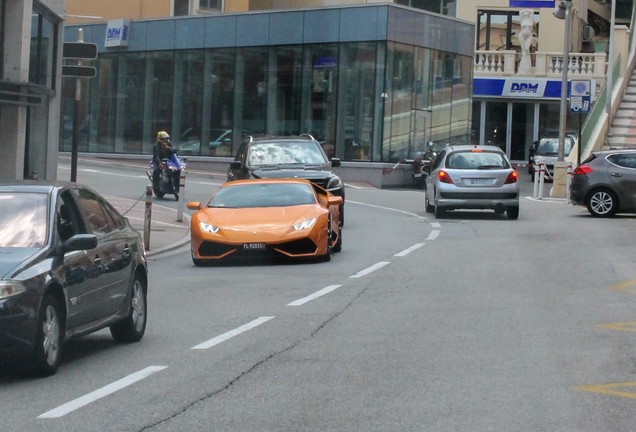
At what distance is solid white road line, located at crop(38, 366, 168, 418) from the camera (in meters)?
8.20

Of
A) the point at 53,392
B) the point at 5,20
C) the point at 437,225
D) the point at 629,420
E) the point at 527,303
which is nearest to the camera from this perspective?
the point at 629,420

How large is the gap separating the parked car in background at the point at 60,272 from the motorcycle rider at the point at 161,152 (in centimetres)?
2142

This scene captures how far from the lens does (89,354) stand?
10.9 metres

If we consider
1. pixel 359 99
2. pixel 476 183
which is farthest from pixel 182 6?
pixel 476 183

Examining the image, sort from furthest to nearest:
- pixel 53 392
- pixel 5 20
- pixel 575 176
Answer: pixel 575 176 → pixel 5 20 → pixel 53 392

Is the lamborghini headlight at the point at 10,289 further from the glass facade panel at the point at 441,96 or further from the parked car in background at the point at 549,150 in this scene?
the parked car in background at the point at 549,150

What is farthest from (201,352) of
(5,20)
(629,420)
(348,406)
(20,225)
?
(5,20)

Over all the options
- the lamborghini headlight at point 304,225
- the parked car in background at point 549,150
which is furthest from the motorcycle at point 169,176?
the parked car in background at point 549,150

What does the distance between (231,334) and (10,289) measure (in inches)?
121

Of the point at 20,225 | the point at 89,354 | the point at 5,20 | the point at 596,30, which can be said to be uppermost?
the point at 596,30

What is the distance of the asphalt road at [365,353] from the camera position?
26.6ft

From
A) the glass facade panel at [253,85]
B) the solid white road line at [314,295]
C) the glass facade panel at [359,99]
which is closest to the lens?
the solid white road line at [314,295]

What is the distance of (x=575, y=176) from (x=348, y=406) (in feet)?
74.1

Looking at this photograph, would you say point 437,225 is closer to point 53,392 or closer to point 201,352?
point 201,352
